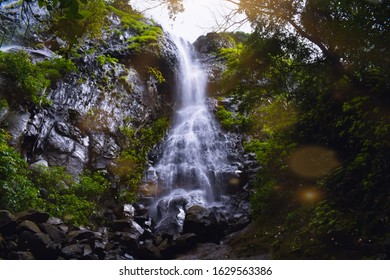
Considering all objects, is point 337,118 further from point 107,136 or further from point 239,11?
point 107,136

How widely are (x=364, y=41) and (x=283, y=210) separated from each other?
12.3ft

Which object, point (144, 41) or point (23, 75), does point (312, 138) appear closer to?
point (23, 75)

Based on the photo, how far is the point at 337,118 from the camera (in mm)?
6035

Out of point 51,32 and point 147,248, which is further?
point 51,32

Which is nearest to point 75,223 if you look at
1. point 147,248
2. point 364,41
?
point 147,248

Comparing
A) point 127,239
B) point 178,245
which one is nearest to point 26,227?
point 127,239

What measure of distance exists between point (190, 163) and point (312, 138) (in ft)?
21.8

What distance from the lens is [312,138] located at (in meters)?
6.70

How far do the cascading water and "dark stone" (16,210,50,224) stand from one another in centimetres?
383

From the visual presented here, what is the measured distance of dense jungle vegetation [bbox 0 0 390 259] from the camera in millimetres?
4355

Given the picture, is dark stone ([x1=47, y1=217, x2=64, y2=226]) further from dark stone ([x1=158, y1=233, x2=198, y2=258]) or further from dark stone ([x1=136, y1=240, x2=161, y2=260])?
dark stone ([x1=158, y1=233, x2=198, y2=258])

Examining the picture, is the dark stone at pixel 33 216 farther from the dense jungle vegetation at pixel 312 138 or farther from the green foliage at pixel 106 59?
the green foliage at pixel 106 59

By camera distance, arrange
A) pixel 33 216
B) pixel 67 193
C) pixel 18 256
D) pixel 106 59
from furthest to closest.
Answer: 1. pixel 106 59
2. pixel 67 193
3. pixel 33 216
4. pixel 18 256

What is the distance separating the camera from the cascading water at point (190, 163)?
10.4 meters
